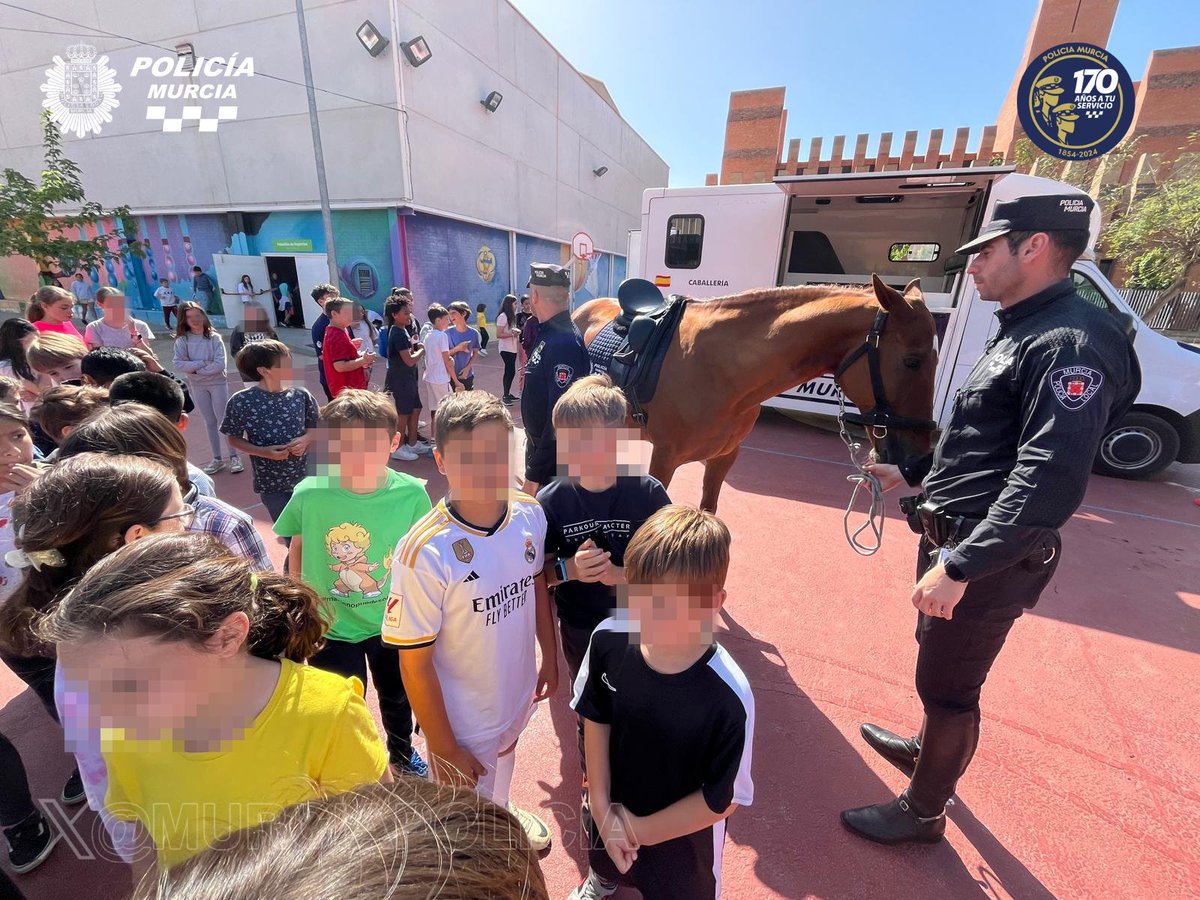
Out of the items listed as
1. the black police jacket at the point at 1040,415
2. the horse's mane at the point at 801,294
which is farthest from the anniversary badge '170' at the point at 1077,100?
the black police jacket at the point at 1040,415

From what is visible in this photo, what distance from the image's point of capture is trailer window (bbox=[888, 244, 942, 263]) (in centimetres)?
839

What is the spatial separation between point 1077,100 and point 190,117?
67.8 ft

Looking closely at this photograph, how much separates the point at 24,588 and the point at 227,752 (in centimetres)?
85

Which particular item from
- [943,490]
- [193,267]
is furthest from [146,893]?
[193,267]

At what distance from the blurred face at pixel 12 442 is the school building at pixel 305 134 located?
34.5 ft

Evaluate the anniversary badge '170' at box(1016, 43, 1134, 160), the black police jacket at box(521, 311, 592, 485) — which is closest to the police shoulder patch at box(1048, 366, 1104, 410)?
the black police jacket at box(521, 311, 592, 485)

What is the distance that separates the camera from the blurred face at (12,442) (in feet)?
5.73

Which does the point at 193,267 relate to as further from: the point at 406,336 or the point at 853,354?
the point at 853,354

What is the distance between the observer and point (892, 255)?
340 inches

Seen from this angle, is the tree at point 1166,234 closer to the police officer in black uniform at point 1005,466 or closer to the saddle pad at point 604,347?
the saddle pad at point 604,347

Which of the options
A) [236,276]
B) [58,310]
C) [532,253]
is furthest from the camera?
[532,253]

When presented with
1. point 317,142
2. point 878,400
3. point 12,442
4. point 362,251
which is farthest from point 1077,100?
point 362,251

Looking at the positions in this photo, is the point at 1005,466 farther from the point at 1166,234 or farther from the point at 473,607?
the point at 1166,234

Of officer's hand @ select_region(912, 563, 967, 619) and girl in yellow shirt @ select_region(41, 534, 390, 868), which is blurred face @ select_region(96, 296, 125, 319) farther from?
officer's hand @ select_region(912, 563, 967, 619)
